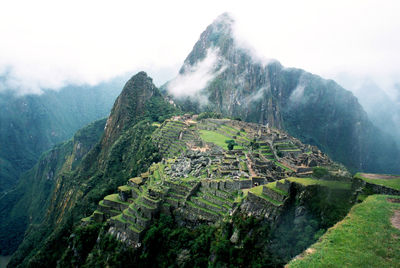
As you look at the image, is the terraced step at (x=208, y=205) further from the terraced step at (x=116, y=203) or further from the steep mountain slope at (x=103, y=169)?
the steep mountain slope at (x=103, y=169)

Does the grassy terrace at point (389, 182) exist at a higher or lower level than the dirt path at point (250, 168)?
higher

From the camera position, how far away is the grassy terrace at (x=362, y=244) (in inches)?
413

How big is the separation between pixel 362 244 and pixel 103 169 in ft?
292

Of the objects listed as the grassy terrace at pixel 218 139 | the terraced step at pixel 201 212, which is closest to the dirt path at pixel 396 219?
the terraced step at pixel 201 212

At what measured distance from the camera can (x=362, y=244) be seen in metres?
11.3

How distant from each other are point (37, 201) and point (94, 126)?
55.8m

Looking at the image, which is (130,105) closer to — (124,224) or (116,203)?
(116,203)

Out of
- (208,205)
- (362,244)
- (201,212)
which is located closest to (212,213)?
(208,205)

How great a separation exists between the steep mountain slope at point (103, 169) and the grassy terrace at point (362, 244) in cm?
4681

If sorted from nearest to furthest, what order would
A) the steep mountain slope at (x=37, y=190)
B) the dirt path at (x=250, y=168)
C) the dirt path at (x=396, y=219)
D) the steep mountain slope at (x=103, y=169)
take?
the dirt path at (x=396, y=219), the dirt path at (x=250, y=168), the steep mountain slope at (x=103, y=169), the steep mountain slope at (x=37, y=190)

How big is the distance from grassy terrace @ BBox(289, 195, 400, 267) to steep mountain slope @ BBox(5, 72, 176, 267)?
154 ft

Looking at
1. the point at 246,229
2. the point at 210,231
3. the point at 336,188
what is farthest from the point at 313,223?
the point at 210,231

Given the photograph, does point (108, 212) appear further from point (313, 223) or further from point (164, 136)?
point (164, 136)

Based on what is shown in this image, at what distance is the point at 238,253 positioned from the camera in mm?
19344
